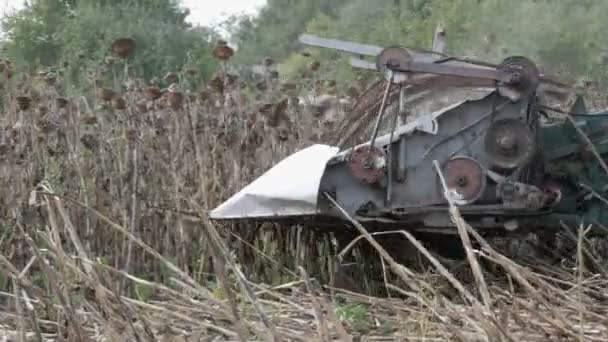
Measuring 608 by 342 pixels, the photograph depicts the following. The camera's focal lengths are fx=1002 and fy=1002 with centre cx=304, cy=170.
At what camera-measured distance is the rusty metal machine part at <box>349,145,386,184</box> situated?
4.45m

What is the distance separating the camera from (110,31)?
2300 centimetres

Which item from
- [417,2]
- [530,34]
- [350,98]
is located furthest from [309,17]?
[350,98]

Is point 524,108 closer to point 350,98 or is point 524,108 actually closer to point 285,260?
point 285,260

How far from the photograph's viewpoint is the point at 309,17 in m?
46.6

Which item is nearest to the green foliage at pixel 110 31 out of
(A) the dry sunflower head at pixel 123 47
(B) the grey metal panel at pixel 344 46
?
(A) the dry sunflower head at pixel 123 47

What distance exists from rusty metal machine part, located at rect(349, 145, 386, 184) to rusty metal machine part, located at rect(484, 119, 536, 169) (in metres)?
0.47

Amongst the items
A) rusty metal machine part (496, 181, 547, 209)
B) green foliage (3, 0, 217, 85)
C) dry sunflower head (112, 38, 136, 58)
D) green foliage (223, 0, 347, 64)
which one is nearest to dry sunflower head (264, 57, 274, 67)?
dry sunflower head (112, 38, 136, 58)

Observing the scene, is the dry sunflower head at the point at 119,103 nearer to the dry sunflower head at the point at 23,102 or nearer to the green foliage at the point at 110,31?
the dry sunflower head at the point at 23,102

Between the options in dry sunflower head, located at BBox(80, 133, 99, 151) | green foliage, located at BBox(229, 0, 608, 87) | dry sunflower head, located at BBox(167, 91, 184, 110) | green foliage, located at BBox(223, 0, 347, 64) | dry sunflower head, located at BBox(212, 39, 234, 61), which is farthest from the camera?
green foliage, located at BBox(223, 0, 347, 64)

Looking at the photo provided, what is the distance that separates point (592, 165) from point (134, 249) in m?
2.53

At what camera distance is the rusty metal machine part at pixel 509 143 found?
4305mm

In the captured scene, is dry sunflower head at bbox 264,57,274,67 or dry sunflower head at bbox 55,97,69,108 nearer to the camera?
dry sunflower head at bbox 55,97,69,108

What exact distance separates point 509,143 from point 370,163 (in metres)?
0.61

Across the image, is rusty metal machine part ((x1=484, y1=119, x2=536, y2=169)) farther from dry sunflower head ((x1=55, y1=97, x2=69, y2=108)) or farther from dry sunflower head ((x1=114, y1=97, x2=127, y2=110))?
dry sunflower head ((x1=55, y1=97, x2=69, y2=108))
